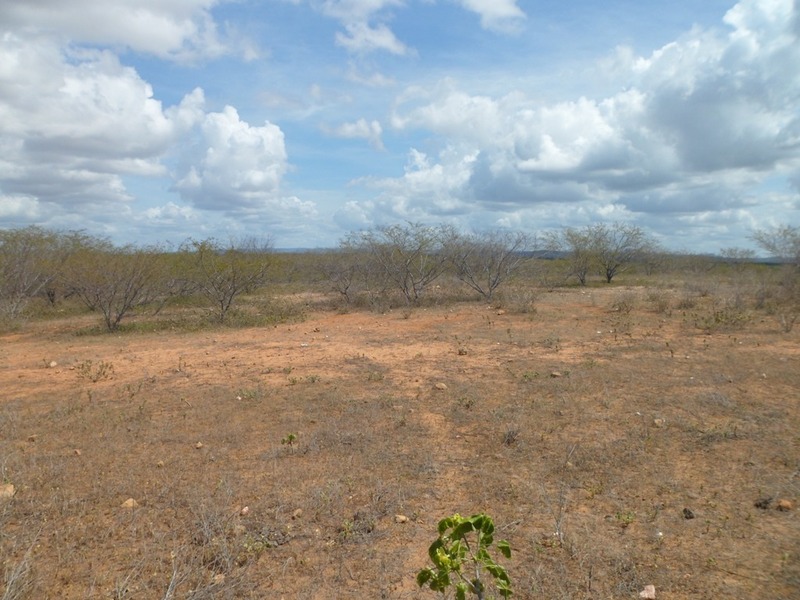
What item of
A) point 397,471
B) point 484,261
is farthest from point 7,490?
point 484,261

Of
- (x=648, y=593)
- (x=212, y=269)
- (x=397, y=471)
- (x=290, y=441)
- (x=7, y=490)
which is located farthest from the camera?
(x=212, y=269)

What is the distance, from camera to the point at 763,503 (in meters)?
3.88

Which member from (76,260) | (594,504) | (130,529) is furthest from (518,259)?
(130,529)

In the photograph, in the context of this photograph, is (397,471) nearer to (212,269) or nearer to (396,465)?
(396,465)

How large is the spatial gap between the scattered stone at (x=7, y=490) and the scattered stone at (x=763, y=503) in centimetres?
549

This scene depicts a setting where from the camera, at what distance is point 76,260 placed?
1457 centimetres

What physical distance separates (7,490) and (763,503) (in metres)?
5.62

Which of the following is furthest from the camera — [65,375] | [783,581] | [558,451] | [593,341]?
[593,341]

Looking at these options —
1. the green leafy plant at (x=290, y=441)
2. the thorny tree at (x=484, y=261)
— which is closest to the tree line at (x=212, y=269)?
the thorny tree at (x=484, y=261)

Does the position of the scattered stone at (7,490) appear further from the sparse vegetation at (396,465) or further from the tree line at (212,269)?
the tree line at (212,269)

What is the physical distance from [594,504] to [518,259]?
15247 millimetres

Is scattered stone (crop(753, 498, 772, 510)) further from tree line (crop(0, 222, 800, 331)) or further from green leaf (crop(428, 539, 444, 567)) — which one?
tree line (crop(0, 222, 800, 331))

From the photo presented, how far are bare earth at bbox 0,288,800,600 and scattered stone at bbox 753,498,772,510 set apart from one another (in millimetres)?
13

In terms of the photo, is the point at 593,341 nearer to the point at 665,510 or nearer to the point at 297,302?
the point at 665,510
